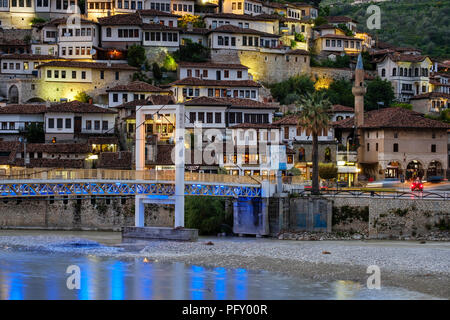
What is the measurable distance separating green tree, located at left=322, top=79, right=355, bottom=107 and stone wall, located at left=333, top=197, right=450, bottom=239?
4167cm

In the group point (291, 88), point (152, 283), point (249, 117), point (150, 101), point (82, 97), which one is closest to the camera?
point (152, 283)

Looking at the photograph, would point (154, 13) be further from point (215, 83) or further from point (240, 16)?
point (215, 83)

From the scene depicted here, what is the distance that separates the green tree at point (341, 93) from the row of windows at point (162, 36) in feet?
65.2

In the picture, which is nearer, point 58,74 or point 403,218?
point 403,218

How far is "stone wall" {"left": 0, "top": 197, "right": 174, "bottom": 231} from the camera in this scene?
71.6 meters

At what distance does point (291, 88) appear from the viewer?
343 feet

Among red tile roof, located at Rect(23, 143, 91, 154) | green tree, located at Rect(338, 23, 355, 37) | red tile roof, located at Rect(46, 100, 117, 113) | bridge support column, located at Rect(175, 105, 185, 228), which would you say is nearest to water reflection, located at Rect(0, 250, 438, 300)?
bridge support column, located at Rect(175, 105, 185, 228)

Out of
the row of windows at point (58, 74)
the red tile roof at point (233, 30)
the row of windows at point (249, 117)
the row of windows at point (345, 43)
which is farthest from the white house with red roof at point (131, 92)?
the row of windows at point (345, 43)

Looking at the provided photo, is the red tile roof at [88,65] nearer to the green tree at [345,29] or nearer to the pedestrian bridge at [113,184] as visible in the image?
the pedestrian bridge at [113,184]

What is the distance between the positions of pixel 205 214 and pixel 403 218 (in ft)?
50.9

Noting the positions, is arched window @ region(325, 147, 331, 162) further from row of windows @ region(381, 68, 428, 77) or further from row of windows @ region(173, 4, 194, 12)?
row of windows @ region(173, 4, 194, 12)

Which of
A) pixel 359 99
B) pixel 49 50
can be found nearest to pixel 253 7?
pixel 49 50

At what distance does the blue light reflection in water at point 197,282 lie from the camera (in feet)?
134
